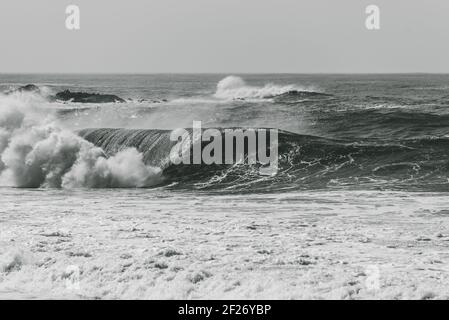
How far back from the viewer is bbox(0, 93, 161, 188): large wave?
19234mm

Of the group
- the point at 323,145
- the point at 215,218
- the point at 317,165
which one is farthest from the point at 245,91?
the point at 215,218

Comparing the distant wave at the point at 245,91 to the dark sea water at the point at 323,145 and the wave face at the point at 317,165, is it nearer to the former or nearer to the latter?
the dark sea water at the point at 323,145

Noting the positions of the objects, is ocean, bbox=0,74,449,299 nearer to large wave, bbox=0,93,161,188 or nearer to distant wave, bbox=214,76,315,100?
large wave, bbox=0,93,161,188

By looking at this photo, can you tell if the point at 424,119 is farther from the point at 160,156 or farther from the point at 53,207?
the point at 53,207

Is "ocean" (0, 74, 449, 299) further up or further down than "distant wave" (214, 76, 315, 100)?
further down

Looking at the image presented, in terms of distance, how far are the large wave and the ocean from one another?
0.05 m

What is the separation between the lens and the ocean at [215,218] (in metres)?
7.80

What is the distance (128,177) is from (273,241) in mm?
10407

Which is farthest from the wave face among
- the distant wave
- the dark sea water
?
the distant wave

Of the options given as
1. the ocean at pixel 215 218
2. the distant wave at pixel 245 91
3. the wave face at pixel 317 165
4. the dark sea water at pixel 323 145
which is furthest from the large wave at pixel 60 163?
the distant wave at pixel 245 91

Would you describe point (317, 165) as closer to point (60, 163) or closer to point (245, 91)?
point (60, 163)

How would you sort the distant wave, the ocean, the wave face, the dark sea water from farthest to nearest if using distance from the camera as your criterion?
the distant wave < the dark sea water < the wave face < the ocean
